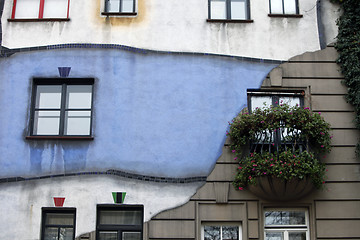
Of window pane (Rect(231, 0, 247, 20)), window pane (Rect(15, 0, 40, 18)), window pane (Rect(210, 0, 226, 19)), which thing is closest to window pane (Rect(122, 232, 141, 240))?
window pane (Rect(210, 0, 226, 19))

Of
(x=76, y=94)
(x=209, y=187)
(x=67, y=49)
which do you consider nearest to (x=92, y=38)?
(x=67, y=49)

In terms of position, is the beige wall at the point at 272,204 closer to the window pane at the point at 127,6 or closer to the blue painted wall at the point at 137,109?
the blue painted wall at the point at 137,109

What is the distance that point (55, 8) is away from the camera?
13930 mm

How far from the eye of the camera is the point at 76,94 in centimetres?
1316

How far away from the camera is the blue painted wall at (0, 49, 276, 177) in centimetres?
1242

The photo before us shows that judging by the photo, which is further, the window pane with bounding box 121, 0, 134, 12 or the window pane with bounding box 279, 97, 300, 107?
the window pane with bounding box 121, 0, 134, 12

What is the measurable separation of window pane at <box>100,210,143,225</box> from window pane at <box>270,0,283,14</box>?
22.4 ft

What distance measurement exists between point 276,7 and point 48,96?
691 cm

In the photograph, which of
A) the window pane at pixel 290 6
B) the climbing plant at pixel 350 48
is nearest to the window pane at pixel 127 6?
the window pane at pixel 290 6

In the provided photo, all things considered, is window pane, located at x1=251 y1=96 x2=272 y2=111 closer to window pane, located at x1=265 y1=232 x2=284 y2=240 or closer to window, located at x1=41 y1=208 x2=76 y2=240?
window pane, located at x1=265 y1=232 x2=284 y2=240

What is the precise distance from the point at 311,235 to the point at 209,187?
9.20 ft

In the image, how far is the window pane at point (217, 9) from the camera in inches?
545

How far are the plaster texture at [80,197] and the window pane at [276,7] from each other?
5548 millimetres

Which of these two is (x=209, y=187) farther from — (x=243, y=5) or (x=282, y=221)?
(x=243, y=5)
